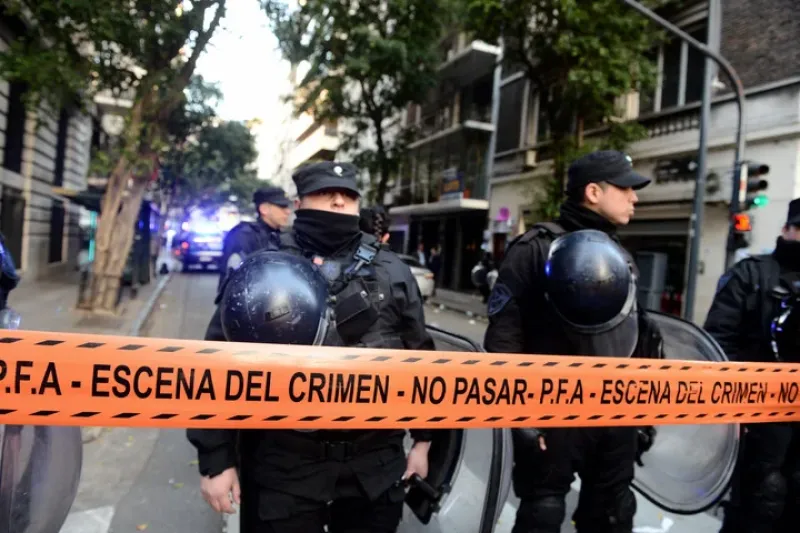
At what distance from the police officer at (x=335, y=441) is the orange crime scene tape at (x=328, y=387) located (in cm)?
19

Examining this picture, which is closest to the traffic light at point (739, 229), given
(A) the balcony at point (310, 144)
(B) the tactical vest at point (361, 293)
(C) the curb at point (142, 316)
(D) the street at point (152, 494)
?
(D) the street at point (152, 494)

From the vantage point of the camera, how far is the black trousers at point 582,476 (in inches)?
92.6

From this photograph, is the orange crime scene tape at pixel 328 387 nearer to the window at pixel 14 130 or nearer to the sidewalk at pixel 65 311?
the sidewalk at pixel 65 311

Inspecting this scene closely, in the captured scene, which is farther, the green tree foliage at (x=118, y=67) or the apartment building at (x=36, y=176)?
the apartment building at (x=36, y=176)

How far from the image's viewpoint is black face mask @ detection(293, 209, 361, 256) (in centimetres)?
207

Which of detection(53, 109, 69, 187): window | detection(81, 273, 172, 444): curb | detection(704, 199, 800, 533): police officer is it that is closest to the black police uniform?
detection(81, 273, 172, 444): curb

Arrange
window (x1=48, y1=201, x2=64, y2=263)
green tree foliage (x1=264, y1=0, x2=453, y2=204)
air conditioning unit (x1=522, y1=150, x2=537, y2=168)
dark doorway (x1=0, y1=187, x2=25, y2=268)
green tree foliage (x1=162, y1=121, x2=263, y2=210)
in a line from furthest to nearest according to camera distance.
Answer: green tree foliage (x1=162, y1=121, x2=263, y2=210)
air conditioning unit (x1=522, y1=150, x2=537, y2=168)
window (x1=48, y1=201, x2=64, y2=263)
green tree foliage (x1=264, y1=0, x2=453, y2=204)
dark doorway (x1=0, y1=187, x2=25, y2=268)

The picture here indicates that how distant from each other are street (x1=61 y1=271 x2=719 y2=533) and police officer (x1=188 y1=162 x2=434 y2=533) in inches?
20.3

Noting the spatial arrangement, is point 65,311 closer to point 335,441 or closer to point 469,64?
point 335,441

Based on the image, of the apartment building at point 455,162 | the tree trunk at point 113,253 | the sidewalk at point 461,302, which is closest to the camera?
the tree trunk at point 113,253

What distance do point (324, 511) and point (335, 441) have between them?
0.80ft

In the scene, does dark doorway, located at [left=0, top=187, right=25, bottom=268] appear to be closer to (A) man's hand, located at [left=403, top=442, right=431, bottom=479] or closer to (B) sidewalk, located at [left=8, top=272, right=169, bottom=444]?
(B) sidewalk, located at [left=8, top=272, right=169, bottom=444]

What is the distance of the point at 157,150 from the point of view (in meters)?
9.75

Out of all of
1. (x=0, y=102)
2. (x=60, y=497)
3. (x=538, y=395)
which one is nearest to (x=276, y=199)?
(x=60, y=497)
